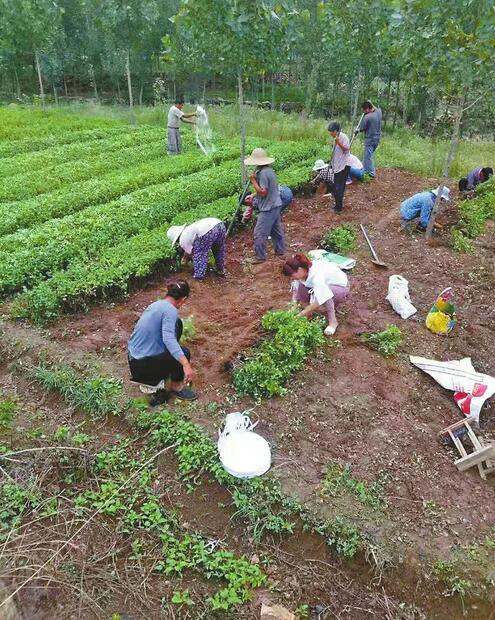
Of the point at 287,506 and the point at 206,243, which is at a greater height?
the point at 206,243

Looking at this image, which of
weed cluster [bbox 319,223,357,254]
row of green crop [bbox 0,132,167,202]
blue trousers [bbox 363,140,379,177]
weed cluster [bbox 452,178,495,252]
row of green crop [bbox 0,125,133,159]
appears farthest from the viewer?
row of green crop [bbox 0,125,133,159]

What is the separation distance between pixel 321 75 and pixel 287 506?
25478 millimetres

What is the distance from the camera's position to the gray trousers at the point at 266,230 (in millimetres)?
7855

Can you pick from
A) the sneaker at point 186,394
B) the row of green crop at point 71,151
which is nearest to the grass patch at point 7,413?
the sneaker at point 186,394

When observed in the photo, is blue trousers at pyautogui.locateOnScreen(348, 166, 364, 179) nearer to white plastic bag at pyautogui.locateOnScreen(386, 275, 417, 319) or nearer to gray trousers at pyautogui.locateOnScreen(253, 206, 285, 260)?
gray trousers at pyautogui.locateOnScreen(253, 206, 285, 260)

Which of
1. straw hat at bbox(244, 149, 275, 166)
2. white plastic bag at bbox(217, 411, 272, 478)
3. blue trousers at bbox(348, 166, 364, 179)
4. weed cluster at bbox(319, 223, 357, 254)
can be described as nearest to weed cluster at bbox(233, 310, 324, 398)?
white plastic bag at bbox(217, 411, 272, 478)

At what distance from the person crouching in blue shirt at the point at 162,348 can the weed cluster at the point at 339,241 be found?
4313 mm

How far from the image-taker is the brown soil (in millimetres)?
4082

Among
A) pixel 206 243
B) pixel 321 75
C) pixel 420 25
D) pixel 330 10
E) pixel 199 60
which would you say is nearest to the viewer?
pixel 206 243

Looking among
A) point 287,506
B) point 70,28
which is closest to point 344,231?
point 287,506

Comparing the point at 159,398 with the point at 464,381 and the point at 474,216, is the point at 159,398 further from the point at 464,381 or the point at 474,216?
the point at 474,216

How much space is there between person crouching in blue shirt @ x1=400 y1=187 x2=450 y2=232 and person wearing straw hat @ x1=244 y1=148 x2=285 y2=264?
2.51 m

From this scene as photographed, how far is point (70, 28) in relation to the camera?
29.7 m

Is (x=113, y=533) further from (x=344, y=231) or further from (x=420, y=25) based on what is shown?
(x=420, y=25)
